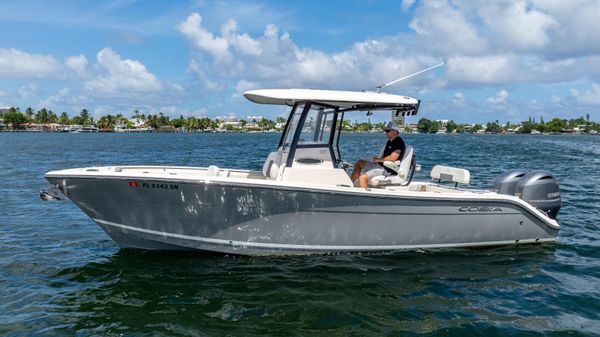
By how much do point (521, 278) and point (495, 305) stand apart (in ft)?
4.54

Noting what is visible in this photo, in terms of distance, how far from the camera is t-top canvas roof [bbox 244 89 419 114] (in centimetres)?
835

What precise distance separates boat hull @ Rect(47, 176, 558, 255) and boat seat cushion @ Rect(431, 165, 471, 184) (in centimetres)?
110

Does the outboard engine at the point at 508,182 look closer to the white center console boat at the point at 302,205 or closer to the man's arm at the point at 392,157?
the white center console boat at the point at 302,205

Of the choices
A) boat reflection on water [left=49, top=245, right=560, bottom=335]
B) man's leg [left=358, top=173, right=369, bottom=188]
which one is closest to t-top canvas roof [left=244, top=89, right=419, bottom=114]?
man's leg [left=358, top=173, right=369, bottom=188]

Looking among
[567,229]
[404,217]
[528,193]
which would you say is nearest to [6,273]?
[404,217]

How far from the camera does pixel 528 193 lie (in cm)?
964

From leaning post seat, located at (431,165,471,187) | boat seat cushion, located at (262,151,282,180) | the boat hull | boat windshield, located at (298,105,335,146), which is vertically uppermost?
boat windshield, located at (298,105,335,146)

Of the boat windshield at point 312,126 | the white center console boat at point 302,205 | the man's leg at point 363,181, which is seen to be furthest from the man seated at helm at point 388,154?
the boat windshield at point 312,126

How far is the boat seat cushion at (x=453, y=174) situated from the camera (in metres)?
9.92

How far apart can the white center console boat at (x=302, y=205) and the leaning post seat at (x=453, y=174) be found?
3.22 feet

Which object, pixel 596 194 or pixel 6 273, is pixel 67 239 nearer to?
pixel 6 273

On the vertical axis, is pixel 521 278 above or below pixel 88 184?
below

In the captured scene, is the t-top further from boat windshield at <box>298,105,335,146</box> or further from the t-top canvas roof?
boat windshield at <box>298,105,335,146</box>

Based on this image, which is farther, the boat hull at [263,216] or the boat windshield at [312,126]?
the boat windshield at [312,126]
